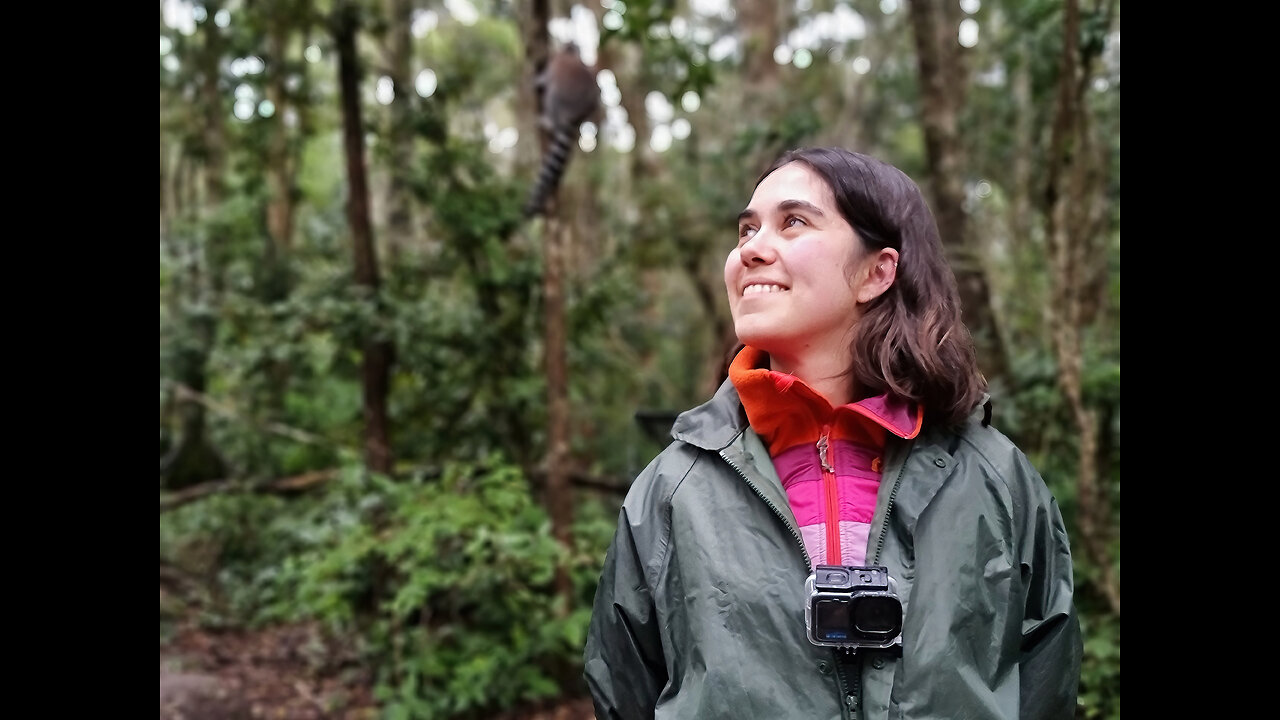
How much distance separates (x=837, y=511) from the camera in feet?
5.60

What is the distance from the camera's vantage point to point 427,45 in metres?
16.4

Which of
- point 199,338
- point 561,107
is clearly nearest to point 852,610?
point 561,107

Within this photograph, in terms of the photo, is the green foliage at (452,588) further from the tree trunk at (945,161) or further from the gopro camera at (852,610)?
the gopro camera at (852,610)

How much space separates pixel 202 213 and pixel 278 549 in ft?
15.5

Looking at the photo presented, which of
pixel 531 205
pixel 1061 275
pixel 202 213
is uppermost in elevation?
pixel 202 213

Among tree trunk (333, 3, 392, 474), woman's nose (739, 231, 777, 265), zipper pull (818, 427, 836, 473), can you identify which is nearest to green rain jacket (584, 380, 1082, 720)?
zipper pull (818, 427, 836, 473)

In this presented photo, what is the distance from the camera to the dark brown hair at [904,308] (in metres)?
1.75

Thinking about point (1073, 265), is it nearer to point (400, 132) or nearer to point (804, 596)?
point (804, 596)

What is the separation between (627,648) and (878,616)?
18.9 inches

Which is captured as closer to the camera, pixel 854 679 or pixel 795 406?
pixel 854 679

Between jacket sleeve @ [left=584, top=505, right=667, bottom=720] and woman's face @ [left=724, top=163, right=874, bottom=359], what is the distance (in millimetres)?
443

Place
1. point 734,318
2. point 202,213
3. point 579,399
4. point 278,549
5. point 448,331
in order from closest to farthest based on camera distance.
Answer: point 734,318 < point 448,331 < point 278,549 < point 579,399 < point 202,213
